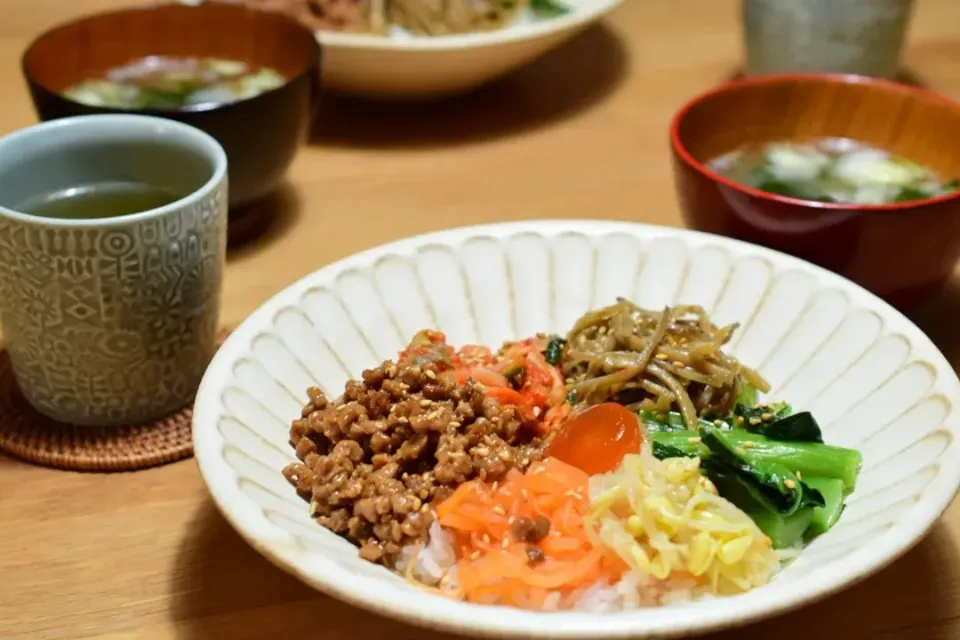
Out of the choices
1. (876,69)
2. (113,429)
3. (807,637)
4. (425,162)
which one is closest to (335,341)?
(113,429)

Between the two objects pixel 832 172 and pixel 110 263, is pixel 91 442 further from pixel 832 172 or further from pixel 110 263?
pixel 832 172

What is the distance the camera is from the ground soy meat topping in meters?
1.32

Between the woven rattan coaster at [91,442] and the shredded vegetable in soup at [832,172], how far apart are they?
4.11ft

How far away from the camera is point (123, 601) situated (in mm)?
1396

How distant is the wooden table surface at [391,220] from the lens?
4.48 feet

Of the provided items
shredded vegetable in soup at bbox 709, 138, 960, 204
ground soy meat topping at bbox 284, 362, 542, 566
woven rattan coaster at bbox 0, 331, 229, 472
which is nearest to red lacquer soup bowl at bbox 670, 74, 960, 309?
shredded vegetable in soup at bbox 709, 138, 960, 204

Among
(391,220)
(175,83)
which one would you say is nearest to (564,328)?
(391,220)

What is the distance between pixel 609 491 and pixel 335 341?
1.89 ft

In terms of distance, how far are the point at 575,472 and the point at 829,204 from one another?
722 mm

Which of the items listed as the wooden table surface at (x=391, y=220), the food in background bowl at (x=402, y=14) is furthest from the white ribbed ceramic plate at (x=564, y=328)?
the food in background bowl at (x=402, y=14)

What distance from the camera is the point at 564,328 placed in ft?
5.98

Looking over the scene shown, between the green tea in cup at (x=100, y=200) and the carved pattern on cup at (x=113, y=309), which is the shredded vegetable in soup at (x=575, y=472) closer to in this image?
the carved pattern on cup at (x=113, y=309)

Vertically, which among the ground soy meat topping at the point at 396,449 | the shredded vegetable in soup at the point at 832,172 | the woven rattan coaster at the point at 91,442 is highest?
the shredded vegetable in soup at the point at 832,172

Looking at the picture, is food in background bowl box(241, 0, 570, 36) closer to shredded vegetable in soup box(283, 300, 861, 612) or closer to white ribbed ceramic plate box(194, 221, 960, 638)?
white ribbed ceramic plate box(194, 221, 960, 638)
